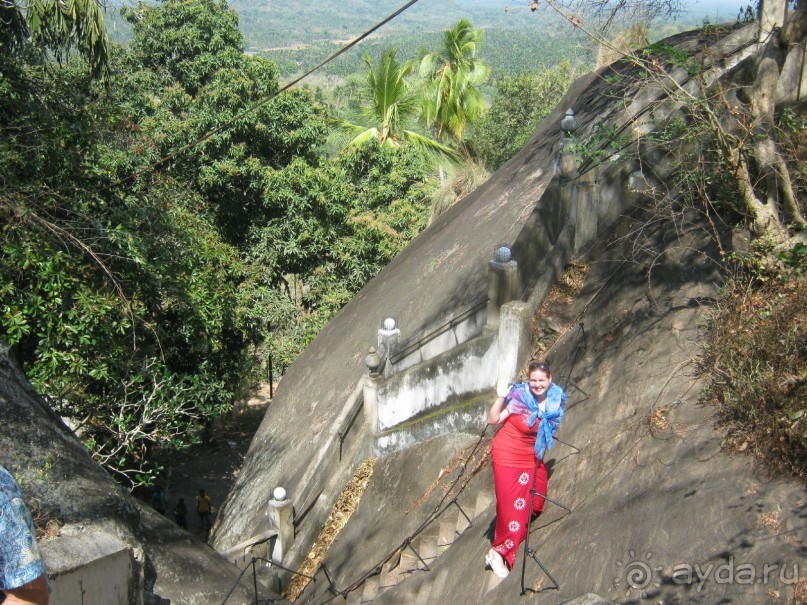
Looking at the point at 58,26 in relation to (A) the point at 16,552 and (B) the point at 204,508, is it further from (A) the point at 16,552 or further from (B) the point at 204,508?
(B) the point at 204,508

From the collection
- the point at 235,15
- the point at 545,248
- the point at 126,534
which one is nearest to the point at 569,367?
the point at 545,248

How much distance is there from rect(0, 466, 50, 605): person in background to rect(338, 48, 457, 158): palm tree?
73.4 ft

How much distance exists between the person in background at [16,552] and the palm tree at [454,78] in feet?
84.5

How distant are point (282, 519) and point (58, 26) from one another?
7.10 m

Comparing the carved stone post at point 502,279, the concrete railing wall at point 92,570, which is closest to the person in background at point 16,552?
the concrete railing wall at point 92,570

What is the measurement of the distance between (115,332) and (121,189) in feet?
10.9

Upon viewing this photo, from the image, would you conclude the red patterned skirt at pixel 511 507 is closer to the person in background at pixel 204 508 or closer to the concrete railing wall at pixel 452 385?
the concrete railing wall at pixel 452 385

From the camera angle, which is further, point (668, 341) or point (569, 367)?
point (569, 367)

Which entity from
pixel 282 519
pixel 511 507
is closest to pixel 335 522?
pixel 282 519

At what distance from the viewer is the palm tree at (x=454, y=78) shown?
89.1 ft

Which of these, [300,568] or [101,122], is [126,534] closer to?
[300,568]

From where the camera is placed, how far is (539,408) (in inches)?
→ 221

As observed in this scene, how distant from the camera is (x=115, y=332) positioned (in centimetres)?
1067

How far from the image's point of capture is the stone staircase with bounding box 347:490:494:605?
275 inches
